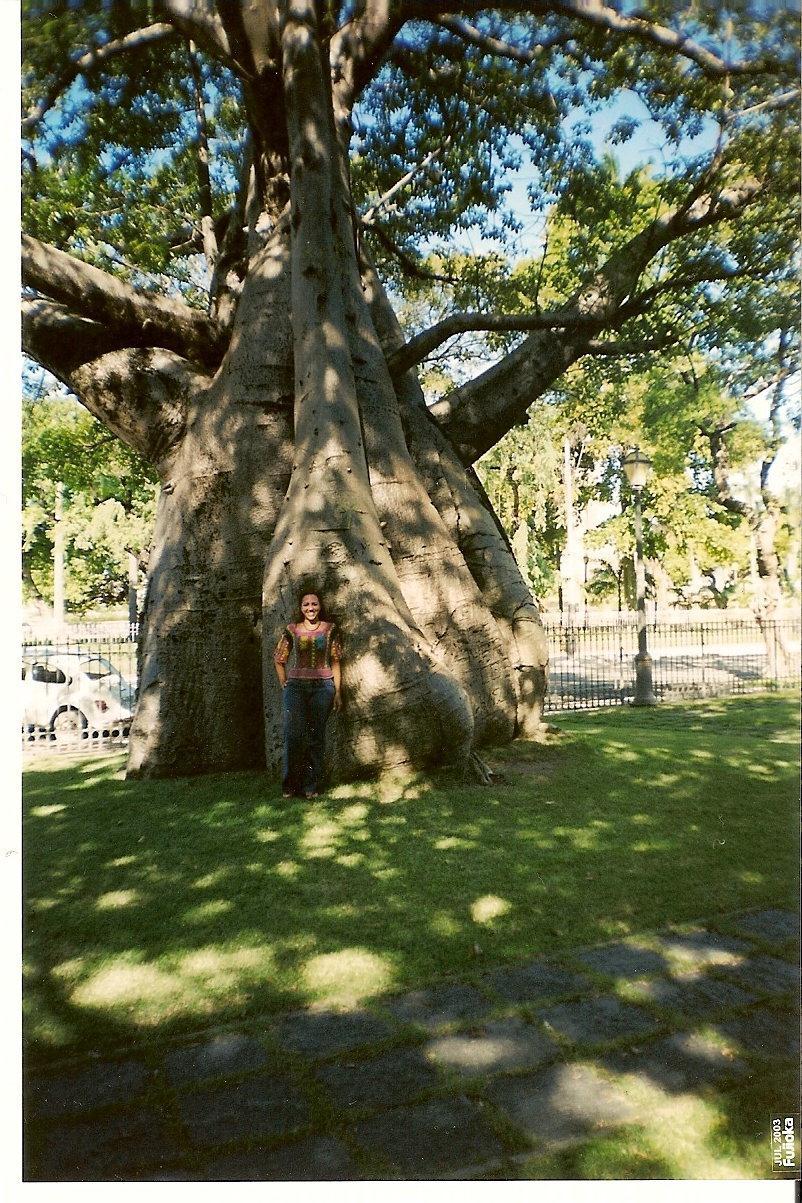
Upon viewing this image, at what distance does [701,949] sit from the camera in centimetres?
254

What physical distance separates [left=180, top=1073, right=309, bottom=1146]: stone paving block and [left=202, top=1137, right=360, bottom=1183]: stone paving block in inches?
2.0

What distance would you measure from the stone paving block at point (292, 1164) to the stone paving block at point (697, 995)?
3.41 ft

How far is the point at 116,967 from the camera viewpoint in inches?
97.4

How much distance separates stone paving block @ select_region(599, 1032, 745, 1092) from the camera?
6.71 feet

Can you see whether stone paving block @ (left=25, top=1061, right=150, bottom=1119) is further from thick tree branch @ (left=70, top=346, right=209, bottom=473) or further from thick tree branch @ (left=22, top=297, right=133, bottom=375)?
thick tree branch @ (left=22, top=297, right=133, bottom=375)

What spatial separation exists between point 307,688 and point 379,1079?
217cm

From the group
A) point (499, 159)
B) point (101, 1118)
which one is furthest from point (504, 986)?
point (499, 159)

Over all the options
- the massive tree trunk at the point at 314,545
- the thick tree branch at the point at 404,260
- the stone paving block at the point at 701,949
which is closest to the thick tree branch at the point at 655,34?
the massive tree trunk at the point at 314,545

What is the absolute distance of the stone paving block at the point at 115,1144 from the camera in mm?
1937

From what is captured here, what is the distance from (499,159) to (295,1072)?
676cm

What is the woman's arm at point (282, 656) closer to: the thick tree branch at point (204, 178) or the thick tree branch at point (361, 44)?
the thick tree branch at point (361, 44)

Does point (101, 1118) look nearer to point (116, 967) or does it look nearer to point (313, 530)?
point (116, 967)

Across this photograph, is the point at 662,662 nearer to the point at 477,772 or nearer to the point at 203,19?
the point at 477,772

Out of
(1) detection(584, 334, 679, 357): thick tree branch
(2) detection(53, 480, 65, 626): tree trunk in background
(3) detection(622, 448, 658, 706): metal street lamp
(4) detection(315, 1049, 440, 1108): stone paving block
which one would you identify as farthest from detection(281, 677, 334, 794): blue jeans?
(3) detection(622, 448, 658, 706): metal street lamp
